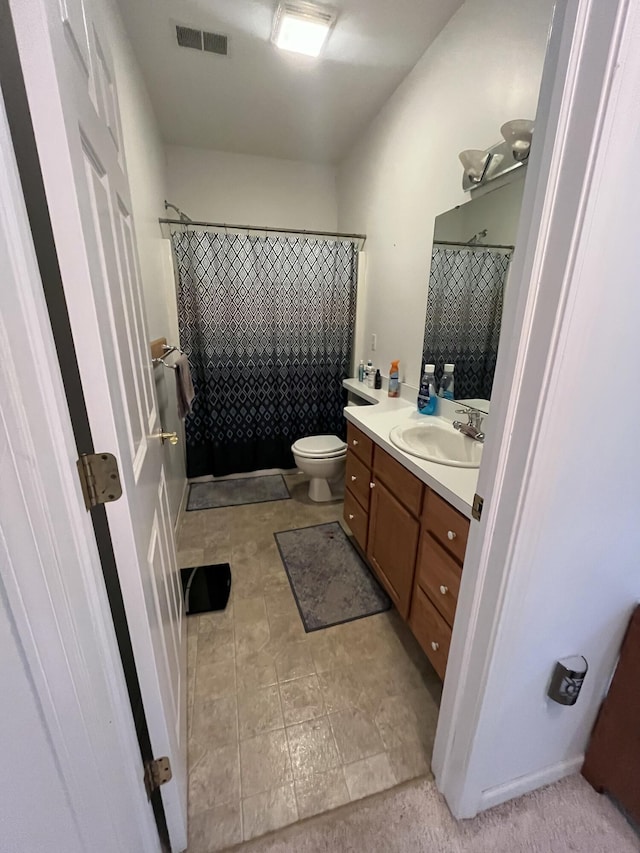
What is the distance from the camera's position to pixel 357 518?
76.5 inches

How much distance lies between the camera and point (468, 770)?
0.94 metres

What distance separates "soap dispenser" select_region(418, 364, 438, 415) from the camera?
1.86 m

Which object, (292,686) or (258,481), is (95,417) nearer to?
(292,686)

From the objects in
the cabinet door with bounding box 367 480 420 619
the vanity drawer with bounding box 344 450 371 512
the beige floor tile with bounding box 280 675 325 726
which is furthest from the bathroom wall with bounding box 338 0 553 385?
the beige floor tile with bounding box 280 675 325 726

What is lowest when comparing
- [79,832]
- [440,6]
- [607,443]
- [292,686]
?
[292,686]

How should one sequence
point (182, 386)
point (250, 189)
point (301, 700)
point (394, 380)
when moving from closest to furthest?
point (301, 700), point (182, 386), point (394, 380), point (250, 189)

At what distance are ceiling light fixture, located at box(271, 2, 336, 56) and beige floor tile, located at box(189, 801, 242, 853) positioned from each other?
116 inches

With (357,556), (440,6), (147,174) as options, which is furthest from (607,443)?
(147,174)

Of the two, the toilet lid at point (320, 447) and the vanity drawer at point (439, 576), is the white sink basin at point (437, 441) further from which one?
the toilet lid at point (320, 447)

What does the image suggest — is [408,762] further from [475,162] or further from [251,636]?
[475,162]

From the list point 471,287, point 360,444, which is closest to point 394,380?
point 360,444

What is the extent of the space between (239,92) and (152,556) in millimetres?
2636

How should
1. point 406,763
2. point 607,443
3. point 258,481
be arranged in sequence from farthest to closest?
point 258,481 < point 406,763 < point 607,443

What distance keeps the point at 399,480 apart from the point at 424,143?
1763 mm
